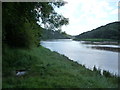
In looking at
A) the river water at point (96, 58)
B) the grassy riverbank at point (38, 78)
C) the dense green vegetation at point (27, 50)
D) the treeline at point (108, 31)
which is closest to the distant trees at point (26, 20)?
the dense green vegetation at point (27, 50)

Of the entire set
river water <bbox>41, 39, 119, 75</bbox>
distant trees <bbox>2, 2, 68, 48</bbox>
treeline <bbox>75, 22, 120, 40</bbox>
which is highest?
treeline <bbox>75, 22, 120, 40</bbox>

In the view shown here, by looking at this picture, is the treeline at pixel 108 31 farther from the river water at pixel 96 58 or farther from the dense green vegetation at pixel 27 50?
the dense green vegetation at pixel 27 50

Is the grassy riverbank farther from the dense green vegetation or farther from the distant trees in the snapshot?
the distant trees

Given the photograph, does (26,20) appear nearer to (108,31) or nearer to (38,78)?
(38,78)

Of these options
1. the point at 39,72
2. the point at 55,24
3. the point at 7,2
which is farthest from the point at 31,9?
the point at 39,72

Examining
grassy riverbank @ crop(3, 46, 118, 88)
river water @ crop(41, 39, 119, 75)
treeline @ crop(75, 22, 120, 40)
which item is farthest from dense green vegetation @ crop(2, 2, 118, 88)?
treeline @ crop(75, 22, 120, 40)

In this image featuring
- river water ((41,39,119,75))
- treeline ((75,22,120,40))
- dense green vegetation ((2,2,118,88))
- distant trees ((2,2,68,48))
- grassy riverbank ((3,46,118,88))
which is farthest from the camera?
treeline ((75,22,120,40))

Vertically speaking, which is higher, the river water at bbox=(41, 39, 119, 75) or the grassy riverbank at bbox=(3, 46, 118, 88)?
the grassy riverbank at bbox=(3, 46, 118, 88)

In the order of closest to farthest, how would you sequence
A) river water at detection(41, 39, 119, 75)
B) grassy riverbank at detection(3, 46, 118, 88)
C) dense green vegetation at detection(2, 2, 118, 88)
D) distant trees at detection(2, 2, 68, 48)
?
grassy riverbank at detection(3, 46, 118, 88)
dense green vegetation at detection(2, 2, 118, 88)
distant trees at detection(2, 2, 68, 48)
river water at detection(41, 39, 119, 75)

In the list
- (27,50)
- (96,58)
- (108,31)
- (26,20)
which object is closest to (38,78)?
(26,20)

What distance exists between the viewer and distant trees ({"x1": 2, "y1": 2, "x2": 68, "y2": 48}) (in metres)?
3.88

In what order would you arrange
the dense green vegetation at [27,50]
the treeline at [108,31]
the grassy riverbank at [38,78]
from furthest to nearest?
the treeline at [108,31] < the dense green vegetation at [27,50] < the grassy riverbank at [38,78]

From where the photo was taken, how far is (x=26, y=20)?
4.32m

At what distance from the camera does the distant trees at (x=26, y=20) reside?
12.7 ft
